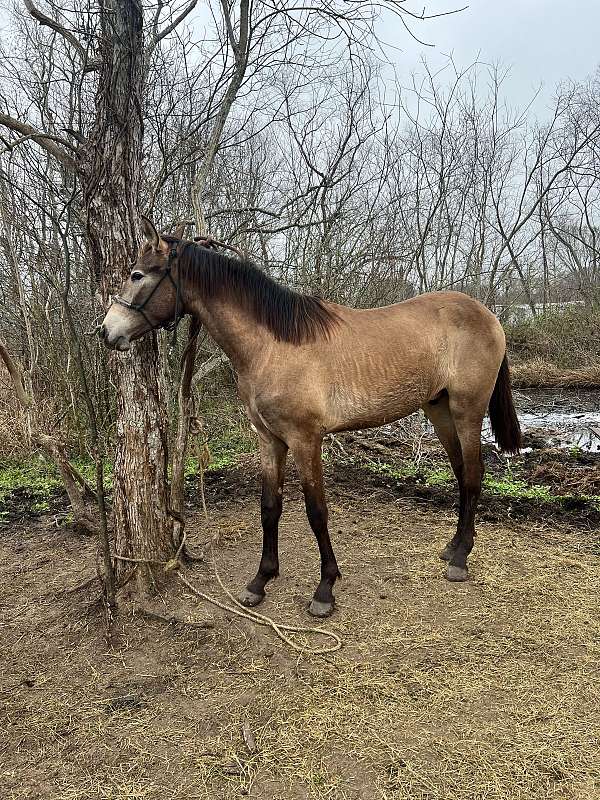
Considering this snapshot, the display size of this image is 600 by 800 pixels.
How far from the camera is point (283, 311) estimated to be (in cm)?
311

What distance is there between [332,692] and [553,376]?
46.1 ft

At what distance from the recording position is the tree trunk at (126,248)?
114 inches

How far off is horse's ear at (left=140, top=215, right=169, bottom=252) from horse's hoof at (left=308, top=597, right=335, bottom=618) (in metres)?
2.29

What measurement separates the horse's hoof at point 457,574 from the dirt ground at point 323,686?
0.07 meters

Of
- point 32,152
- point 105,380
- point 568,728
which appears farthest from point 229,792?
point 32,152

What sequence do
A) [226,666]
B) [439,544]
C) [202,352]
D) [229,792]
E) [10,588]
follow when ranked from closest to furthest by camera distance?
[229,792], [226,666], [10,588], [439,544], [202,352]

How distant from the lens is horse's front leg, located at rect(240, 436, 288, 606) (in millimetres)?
3285

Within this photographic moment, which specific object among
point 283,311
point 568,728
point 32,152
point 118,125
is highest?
point 32,152

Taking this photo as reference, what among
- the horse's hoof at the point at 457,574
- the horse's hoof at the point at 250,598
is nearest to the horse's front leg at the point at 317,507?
the horse's hoof at the point at 250,598

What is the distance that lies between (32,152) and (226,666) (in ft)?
19.9

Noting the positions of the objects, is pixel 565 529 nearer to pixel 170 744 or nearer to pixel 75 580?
pixel 170 744

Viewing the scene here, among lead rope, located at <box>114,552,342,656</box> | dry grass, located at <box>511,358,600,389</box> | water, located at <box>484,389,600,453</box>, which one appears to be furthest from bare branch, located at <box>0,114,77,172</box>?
dry grass, located at <box>511,358,600,389</box>

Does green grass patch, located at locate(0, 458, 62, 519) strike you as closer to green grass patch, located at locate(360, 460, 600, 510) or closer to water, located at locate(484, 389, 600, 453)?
green grass patch, located at locate(360, 460, 600, 510)

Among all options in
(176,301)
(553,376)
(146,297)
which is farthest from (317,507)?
(553,376)
